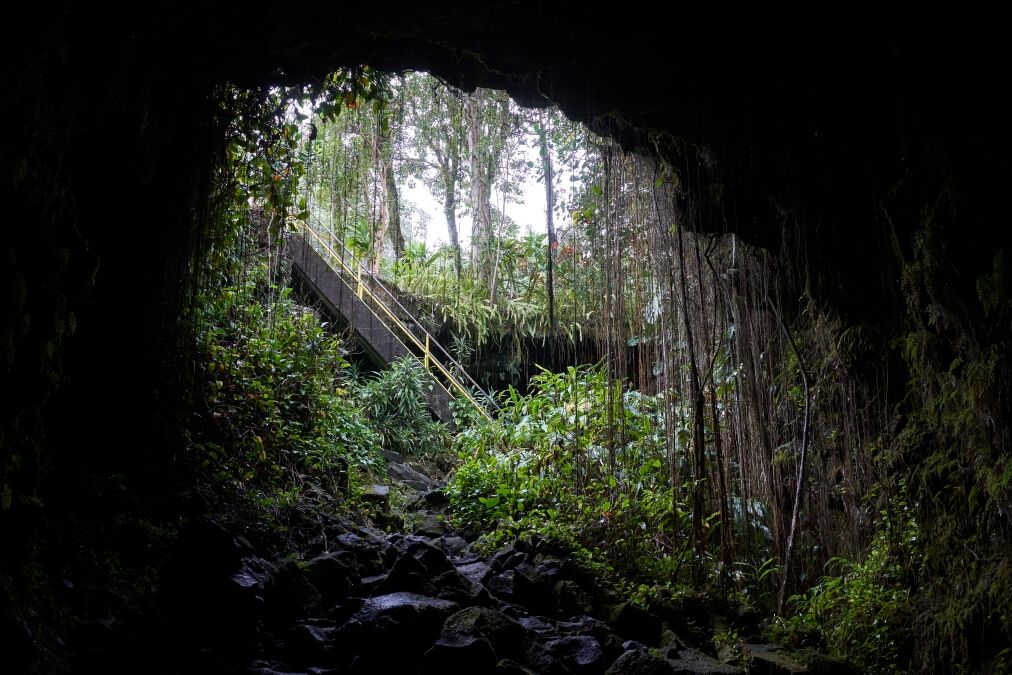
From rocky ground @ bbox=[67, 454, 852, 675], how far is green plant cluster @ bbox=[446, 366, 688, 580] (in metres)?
0.61

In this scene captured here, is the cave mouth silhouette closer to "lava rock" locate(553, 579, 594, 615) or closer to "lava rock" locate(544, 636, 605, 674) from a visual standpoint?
"lava rock" locate(544, 636, 605, 674)

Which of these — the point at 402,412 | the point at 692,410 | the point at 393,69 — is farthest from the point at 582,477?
the point at 402,412

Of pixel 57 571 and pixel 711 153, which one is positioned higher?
pixel 711 153

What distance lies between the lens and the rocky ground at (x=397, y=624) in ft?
9.54

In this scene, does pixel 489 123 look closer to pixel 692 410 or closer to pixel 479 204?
pixel 692 410

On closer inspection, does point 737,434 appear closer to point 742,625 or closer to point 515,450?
point 742,625

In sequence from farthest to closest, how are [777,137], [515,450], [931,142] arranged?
[515,450] → [777,137] → [931,142]

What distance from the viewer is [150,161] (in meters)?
3.63

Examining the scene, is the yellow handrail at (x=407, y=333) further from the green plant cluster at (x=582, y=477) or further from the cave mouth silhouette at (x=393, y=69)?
the cave mouth silhouette at (x=393, y=69)

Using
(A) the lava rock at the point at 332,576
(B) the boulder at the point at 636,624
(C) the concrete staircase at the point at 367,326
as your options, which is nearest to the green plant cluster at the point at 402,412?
(C) the concrete staircase at the point at 367,326

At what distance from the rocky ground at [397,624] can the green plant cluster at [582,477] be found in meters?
0.61

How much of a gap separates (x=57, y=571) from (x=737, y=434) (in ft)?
11.9

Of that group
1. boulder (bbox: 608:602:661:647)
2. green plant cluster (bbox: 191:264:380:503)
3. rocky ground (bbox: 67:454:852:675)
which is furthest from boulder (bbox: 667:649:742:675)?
green plant cluster (bbox: 191:264:380:503)

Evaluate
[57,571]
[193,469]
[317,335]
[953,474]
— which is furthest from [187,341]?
[953,474]
